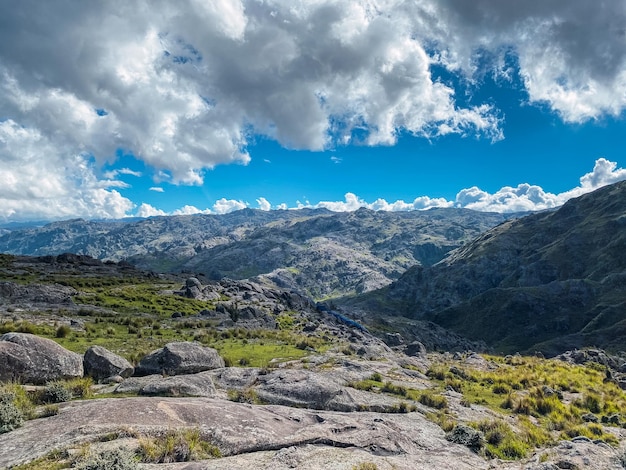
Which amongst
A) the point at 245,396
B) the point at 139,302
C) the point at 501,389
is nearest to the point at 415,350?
the point at 501,389

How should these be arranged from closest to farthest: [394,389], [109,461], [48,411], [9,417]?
[109,461] < [9,417] < [48,411] < [394,389]

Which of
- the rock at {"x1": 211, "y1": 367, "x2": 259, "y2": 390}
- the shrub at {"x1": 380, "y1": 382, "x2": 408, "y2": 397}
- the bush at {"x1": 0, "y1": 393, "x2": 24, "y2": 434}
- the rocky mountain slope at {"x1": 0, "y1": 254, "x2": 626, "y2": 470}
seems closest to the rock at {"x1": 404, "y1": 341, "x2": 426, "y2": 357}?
the rocky mountain slope at {"x1": 0, "y1": 254, "x2": 626, "y2": 470}

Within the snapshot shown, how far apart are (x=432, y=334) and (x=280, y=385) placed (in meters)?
183

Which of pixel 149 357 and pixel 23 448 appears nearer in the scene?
pixel 23 448

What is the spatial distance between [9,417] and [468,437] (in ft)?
64.7

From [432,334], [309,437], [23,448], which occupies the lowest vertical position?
[432,334]

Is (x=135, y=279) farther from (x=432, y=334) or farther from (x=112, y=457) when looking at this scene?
(x=432, y=334)

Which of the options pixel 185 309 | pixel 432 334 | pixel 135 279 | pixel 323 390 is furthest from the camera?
pixel 432 334

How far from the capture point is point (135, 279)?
105 m

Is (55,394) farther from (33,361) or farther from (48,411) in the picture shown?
(33,361)

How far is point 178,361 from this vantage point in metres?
23.4

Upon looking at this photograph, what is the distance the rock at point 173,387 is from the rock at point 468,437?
1252 centimetres

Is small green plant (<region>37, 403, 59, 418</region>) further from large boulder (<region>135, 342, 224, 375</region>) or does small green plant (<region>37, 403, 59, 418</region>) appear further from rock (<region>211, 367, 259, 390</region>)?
rock (<region>211, 367, 259, 390</region>)

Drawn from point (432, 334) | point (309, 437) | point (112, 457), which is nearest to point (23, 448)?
point (112, 457)
